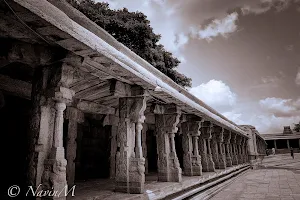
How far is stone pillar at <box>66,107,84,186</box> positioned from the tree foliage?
12.4 metres

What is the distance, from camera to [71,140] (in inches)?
227

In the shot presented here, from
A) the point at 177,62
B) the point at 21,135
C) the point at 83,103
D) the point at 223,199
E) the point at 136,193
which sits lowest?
the point at 223,199

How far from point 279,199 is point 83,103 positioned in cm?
542

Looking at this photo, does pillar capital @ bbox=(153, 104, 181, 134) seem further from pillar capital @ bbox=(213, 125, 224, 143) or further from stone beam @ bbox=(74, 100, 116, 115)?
pillar capital @ bbox=(213, 125, 224, 143)

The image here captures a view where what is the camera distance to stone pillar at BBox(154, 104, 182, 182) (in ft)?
18.7

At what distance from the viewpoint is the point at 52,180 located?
276cm

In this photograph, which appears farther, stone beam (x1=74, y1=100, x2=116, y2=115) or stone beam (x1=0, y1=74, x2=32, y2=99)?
stone beam (x1=74, y1=100, x2=116, y2=115)

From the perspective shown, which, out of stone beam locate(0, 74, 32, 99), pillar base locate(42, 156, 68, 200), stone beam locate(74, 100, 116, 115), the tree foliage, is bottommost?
pillar base locate(42, 156, 68, 200)

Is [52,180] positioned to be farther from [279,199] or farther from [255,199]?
[279,199]

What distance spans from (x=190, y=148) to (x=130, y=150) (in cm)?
339

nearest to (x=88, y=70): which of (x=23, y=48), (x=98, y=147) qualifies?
(x=23, y=48)

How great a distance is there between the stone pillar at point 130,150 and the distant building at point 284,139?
4305 cm

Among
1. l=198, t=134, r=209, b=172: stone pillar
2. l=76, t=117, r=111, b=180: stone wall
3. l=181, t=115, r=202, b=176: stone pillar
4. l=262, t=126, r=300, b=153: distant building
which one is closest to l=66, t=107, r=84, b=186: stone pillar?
l=76, t=117, r=111, b=180: stone wall

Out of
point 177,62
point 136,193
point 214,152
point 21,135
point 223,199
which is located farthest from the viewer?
point 177,62
